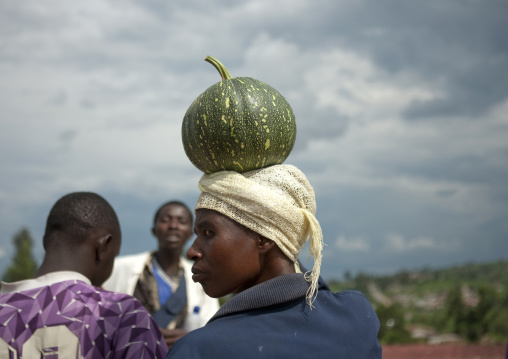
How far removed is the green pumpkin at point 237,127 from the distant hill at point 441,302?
144 feet

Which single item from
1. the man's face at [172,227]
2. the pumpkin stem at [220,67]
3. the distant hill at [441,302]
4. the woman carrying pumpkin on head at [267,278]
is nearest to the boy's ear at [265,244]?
the woman carrying pumpkin on head at [267,278]

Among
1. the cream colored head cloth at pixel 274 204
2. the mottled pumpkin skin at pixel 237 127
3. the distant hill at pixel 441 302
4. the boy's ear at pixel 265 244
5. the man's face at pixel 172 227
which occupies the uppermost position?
the mottled pumpkin skin at pixel 237 127

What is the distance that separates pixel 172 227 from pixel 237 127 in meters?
4.14

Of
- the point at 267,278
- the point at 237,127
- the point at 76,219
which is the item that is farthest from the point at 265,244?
the point at 76,219

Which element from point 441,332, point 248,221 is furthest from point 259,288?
point 441,332

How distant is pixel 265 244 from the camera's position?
235 centimetres

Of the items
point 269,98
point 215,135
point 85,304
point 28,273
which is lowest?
point 28,273

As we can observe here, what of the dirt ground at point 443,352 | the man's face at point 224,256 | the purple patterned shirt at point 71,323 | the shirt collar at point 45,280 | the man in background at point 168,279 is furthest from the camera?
the dirt ground at point 443,352

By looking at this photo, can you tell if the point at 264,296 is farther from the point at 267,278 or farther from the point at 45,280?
the point at 45,280

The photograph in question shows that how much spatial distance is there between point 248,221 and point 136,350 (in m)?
0.95

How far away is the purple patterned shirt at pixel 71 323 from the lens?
2707 millimetres

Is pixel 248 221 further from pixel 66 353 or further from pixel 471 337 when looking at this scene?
pixel 471 337

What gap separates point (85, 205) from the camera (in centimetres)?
308

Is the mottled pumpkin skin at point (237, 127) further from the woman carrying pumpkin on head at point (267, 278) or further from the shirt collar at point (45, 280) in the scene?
the shirt collar at point (45, 280)
